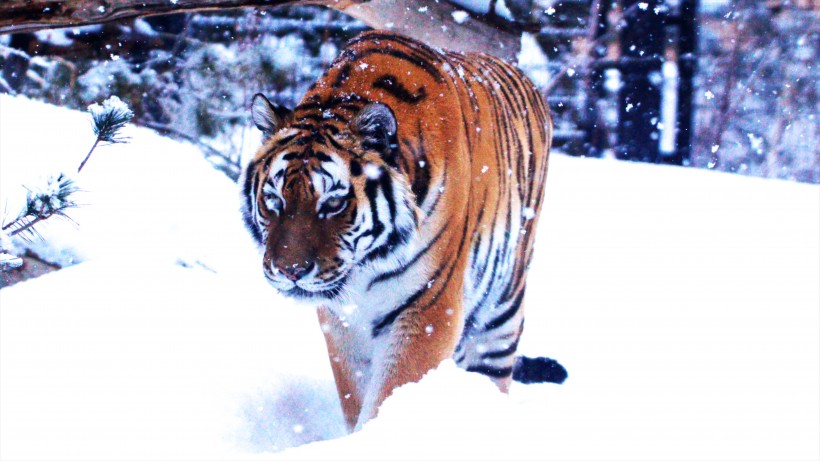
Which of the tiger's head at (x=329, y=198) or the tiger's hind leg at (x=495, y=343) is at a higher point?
the tiger's head at (x=329, y=198)

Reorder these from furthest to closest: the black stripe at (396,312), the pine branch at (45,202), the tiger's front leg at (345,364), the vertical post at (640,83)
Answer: the vertical post at (640,83) → the tiger's front leg at (345,364) → the black stripe at (396,312) → the pine branch at (45,202)

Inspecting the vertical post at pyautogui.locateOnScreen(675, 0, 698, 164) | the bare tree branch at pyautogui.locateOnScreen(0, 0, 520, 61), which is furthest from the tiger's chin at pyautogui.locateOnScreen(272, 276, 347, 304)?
the vertical post at pyautogui.locateOnScreen(675, 0, 698, 164)

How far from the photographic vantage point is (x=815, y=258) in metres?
4.12

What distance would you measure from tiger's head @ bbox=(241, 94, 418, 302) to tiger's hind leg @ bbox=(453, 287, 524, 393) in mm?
823

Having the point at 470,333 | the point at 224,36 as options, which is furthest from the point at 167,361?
the point at 224,36

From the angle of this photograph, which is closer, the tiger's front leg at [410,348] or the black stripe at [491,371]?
the tiger's front leg at [410,348]

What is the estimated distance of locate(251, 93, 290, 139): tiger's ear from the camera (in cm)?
198

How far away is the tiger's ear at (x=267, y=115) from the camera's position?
A: 77.8 inches

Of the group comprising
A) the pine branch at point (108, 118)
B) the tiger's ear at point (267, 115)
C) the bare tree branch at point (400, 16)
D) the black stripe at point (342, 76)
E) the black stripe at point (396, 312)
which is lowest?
the black stripe at point (396, 312)

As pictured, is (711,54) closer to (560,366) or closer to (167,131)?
(167,131)

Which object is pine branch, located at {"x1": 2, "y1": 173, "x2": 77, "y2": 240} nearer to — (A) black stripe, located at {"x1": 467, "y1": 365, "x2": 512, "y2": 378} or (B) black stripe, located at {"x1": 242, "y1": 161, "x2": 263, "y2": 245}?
(B) black stripe, located at {"x1": 242, "y1": 161, "x2": 263, "y2": 245}

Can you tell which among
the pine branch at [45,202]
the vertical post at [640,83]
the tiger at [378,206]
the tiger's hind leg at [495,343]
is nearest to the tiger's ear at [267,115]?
the tiger at [378,206]

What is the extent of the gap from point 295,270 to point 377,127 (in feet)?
1.21

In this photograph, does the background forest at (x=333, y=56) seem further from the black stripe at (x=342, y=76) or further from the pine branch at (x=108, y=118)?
the pine branch at (x=108, y=118)
